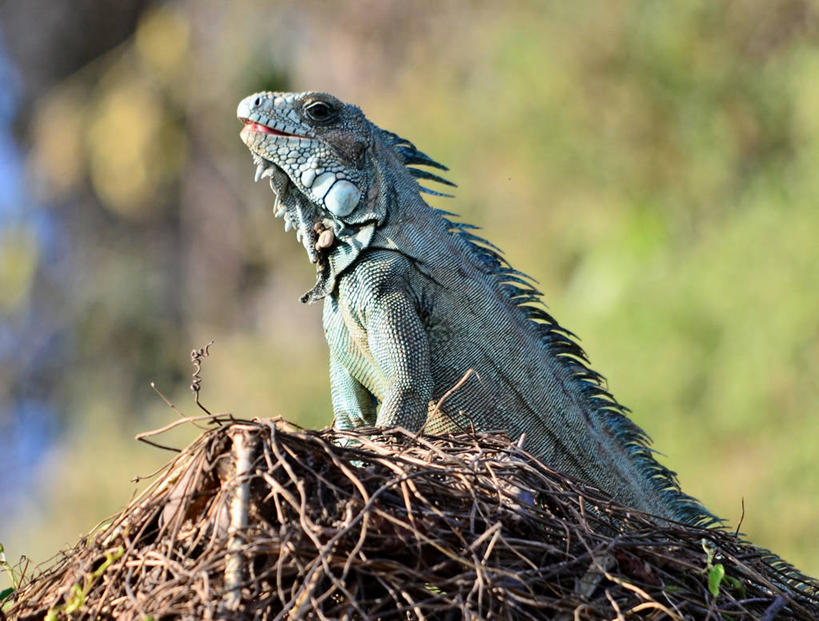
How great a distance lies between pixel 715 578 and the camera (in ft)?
10.8

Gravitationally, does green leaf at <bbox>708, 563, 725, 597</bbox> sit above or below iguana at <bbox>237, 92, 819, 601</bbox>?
below

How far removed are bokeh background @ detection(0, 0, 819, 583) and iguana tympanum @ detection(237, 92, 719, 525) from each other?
18.6 ft

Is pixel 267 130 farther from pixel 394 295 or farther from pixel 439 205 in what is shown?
pixel 439 205

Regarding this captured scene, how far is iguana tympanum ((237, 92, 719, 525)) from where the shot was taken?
15.1 ft

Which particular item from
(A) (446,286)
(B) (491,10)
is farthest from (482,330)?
(B) (491,10)

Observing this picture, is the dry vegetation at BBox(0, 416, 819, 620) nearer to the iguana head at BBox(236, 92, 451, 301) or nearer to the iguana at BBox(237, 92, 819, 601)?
the iguana at BBox(237, 92, 819, 601)

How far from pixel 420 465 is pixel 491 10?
1833 cm

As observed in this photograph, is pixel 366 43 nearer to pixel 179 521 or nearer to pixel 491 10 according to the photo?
pixel 491 10

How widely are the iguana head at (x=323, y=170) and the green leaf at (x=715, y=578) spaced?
75.7 inches

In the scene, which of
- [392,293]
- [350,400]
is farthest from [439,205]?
[392,293]

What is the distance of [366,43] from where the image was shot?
22422 millimetres

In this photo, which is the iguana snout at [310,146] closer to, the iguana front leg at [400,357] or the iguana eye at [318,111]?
the iguana eye at [318,111]

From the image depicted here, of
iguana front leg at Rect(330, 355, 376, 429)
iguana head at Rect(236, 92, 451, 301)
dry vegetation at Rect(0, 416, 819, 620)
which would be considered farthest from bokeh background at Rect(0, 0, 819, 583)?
dry vegetation at Rect(0, 416, 819, 620)

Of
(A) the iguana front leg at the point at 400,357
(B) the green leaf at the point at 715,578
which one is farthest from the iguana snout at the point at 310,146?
(B) the green leaf at the point at 715,578
